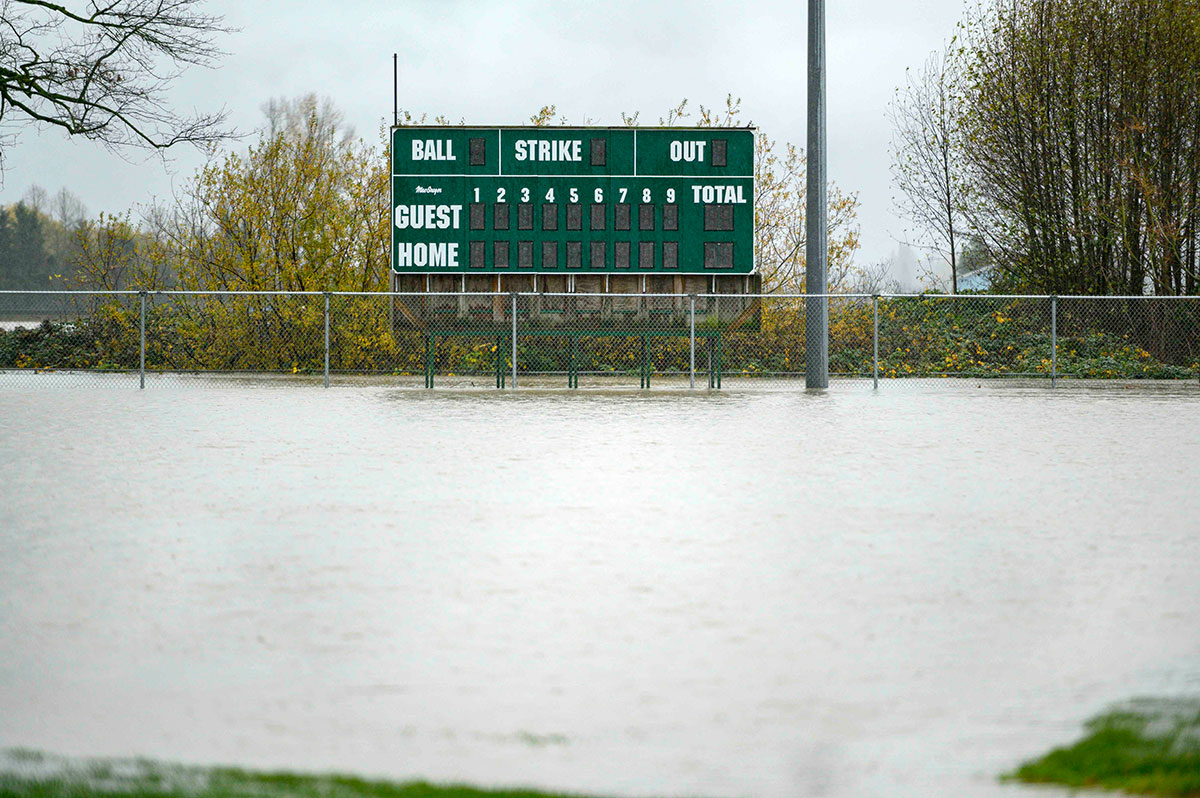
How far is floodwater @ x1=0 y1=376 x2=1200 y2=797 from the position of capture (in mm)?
3928

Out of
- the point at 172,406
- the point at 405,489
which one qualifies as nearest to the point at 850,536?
the point at 405,489

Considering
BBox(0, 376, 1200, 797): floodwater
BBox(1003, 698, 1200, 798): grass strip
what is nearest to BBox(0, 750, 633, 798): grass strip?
BBox(0, 376, 1200, 797): floodwater

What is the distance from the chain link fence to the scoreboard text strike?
90 centimetres

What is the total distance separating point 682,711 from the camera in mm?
4250

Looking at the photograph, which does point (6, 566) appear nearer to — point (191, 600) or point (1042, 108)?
point (191, 600)

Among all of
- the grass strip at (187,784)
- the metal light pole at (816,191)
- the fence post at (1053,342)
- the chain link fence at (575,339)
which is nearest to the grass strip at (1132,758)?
the grass strip at (187,784)

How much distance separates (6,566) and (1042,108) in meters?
27.2

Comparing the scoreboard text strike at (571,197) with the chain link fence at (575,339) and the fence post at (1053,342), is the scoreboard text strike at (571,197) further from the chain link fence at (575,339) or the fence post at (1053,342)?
the fence post at (1053,342)

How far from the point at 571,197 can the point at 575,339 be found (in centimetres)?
272

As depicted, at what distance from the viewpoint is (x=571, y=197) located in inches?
925

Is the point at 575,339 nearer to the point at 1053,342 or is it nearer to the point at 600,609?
the point at 1053,342

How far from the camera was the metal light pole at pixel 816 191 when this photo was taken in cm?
2153

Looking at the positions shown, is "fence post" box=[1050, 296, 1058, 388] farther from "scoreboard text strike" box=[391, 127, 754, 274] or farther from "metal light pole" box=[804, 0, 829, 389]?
"scoreboard text strike" box=[391, 127, 754, 274]

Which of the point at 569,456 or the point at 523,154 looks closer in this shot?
the point at 569,456
